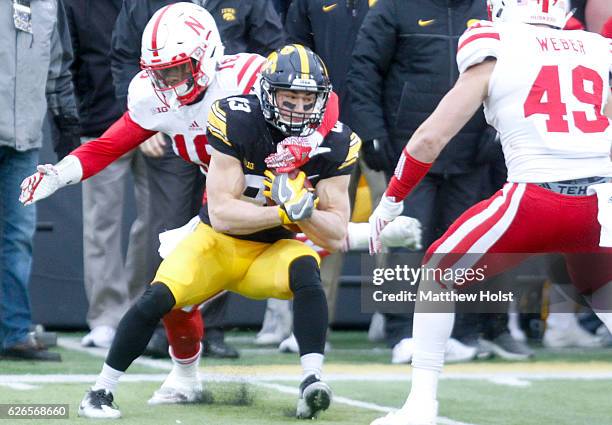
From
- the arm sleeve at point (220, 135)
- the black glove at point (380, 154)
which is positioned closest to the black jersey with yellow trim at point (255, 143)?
the arm sleeve at point (220, 135)

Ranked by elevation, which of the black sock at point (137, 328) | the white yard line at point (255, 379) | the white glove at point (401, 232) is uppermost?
the white glove at point (401, 232)

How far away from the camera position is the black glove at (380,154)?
23.5ft

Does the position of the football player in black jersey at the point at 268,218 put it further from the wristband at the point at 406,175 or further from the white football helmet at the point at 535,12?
the white football helmet at the point at 535,12

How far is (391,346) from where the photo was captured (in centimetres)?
746

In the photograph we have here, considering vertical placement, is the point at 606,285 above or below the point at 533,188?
below

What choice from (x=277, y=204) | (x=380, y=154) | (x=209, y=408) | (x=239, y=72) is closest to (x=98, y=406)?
(x=209, y=408)

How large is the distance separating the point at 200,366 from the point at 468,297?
1410mm

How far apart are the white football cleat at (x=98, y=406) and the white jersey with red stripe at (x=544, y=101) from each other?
1715 mm

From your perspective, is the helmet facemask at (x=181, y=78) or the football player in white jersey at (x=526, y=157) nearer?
the football player in white jersey at (x=526, y=157)

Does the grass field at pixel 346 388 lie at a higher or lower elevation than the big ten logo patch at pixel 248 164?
lower

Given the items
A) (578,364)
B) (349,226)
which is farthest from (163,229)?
(578,364)

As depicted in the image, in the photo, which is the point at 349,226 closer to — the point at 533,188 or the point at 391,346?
the point at 533,188

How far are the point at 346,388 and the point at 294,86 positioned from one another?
167 cm

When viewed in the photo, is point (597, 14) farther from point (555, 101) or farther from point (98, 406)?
point (98, 406)
